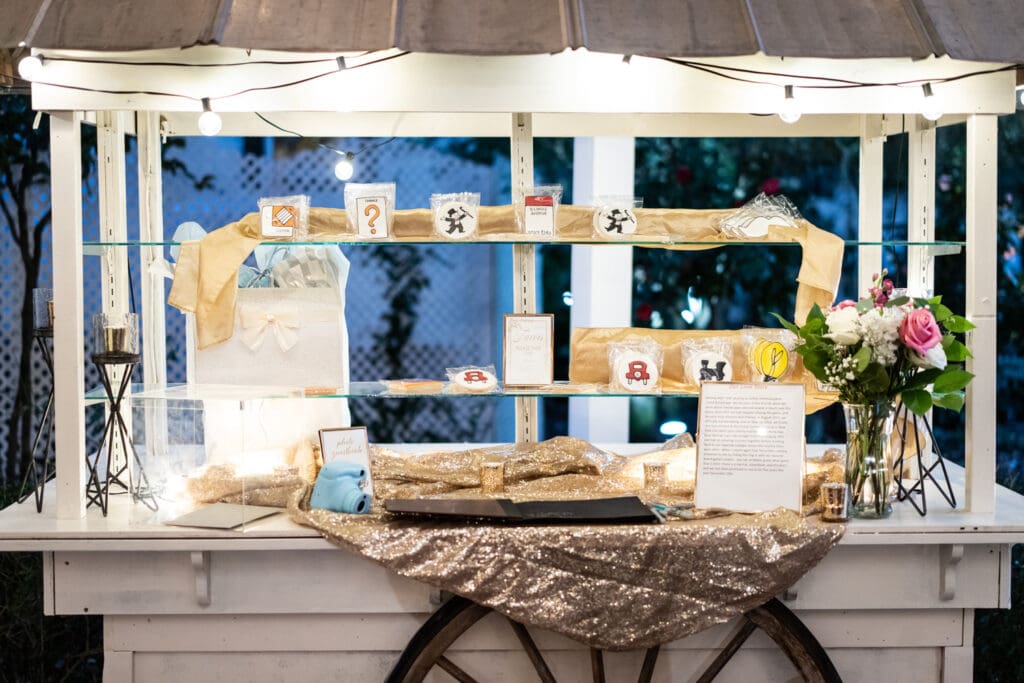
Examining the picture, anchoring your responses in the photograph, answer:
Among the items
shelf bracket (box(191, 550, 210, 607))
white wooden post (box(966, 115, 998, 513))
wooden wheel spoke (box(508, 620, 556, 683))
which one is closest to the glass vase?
white wooden post (box(966, 115, 998, 513))


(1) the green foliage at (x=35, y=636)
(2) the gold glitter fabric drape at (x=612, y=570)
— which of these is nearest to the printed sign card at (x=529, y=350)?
(2) the gold glitter fabric drape at (x=612, y=570)

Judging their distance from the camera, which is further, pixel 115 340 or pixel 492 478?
pixel 492 478

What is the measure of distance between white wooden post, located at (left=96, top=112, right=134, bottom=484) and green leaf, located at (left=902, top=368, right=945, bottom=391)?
2.09 metres

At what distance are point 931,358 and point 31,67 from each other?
2.16 meters

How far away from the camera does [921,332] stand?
7.68 feet

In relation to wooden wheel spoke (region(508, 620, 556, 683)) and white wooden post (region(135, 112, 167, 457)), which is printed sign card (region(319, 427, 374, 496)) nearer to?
wooden wheel spoke (region(508, 620, 556, 683))

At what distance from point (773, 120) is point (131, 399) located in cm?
213

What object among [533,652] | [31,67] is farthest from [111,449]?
[533,652]

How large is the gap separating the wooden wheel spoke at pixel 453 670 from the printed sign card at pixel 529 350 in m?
0.72

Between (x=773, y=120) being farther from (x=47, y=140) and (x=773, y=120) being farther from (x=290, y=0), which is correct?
(x=47, y=140)

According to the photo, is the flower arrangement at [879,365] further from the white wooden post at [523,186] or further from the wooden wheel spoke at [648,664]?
the white wooden post at [523,186]

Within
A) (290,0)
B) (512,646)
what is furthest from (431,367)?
(290,0)

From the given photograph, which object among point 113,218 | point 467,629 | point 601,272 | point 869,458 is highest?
point 113,218

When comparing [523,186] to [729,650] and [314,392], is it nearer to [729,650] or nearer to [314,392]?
[314,392]
